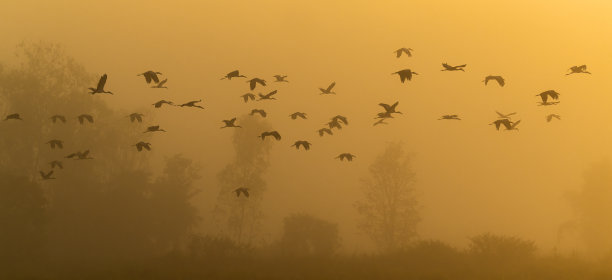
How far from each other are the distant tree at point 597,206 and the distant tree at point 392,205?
53.2 feet

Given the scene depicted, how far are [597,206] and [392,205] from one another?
19.0m

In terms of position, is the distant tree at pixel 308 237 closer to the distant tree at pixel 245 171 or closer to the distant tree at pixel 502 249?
the distant tree at pixel 245 171

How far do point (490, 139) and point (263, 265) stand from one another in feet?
579

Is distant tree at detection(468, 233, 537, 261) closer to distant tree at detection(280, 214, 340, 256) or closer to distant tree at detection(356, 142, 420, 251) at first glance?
distant tree at detection(356, 142, 420, 251)

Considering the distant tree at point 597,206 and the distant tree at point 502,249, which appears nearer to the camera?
the distant tree at point 502,249

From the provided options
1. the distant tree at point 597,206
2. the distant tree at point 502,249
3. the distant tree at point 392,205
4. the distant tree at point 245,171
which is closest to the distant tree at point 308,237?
the distant tree at point 392,205

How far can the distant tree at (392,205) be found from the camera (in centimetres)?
4625

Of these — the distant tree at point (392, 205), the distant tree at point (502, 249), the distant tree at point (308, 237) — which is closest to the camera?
the distant tree at point (502, 249)

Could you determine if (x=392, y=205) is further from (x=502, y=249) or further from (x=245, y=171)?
(x=245, y=171)

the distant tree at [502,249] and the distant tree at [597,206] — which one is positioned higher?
the distant tree at [597,206]

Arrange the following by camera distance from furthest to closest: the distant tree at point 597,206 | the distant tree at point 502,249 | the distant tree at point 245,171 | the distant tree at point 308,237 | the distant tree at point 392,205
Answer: the distant tree at point 245,171 → the distant tree at point 597,206 → the distant tree at point 392,205 → the distant tree at point 308,237 → the distant tree at point 502,249

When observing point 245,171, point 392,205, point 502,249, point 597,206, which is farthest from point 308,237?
point 597,206

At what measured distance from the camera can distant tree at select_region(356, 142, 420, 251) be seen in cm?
4625

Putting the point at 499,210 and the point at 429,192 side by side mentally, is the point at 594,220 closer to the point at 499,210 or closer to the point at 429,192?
the point at 499,210
